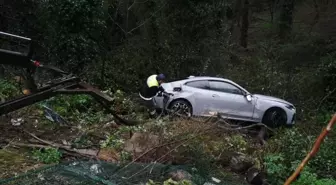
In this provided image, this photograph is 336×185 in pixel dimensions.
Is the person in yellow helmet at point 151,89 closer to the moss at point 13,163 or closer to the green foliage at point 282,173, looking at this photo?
the green foliage at point 282,173

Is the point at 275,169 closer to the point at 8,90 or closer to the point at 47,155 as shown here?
the point at 47,155

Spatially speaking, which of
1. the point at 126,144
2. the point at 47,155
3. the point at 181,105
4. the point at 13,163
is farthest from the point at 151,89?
the point at 13,163

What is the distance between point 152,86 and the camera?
42.7ft

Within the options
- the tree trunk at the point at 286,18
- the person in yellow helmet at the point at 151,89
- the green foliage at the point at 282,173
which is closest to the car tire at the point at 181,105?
the person in yellow helmet at the point at 151,89

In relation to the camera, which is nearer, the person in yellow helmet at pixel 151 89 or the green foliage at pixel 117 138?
the green foliage at pixel 117 138

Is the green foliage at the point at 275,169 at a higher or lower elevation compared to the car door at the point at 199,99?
lower

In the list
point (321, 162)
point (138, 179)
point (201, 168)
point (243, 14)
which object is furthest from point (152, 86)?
point (243, 14)

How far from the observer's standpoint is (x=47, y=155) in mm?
7297

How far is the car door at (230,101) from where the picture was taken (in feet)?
44.0

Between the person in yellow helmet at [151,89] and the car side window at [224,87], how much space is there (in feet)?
4.94

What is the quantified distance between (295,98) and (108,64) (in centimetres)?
769

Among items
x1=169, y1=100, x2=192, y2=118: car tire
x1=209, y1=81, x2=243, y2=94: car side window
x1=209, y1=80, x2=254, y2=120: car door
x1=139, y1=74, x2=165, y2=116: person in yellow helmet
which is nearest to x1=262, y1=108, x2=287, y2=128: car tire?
x1=209, y1=80, x2=254, y2=120: car door

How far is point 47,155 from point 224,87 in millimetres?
7352

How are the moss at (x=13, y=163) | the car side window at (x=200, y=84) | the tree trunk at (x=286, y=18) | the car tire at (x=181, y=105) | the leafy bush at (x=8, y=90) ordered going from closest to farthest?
the moss at (x=13, y=163)
the leafy bush at (x=8, y=90)
the car tire at (x=181, y=105)
the car side window at (x=200, y=84)
the tree trunk at (x=286, y=18)
